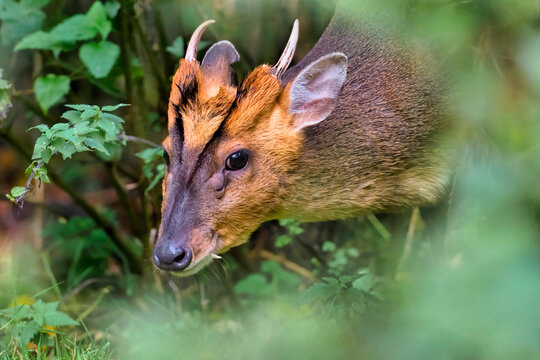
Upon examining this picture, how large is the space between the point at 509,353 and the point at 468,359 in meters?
0.08

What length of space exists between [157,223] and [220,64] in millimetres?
1609

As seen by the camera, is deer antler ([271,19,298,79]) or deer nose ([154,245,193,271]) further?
deer antler ([271,19,298,79])

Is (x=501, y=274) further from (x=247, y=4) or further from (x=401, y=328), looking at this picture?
(x=247, y=4)

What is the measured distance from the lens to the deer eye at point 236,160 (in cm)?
366

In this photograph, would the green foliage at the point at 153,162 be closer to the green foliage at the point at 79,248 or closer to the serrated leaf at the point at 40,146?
the serrated leaf at the point at 40,146

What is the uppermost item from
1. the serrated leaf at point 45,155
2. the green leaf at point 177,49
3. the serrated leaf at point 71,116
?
the serrated leaf at point 71,116

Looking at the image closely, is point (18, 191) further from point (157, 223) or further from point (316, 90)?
point (157, 223)

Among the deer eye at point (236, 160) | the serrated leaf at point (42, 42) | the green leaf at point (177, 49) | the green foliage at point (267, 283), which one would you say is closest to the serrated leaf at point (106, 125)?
the deer eye at point (236, 160)

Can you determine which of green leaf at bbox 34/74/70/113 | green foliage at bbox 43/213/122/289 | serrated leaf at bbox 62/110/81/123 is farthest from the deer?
green foliage at bbox 43/213/122/289

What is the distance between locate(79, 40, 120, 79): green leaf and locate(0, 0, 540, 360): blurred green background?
12 mm

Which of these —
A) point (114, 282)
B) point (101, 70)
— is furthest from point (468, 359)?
point (114, 282)

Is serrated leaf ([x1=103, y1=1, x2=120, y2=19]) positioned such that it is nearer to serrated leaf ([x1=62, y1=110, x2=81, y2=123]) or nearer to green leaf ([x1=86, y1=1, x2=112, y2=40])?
green leaf ([x1=86, y1=1, x2=112, y2=40])

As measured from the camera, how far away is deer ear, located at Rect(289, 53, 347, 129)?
146 inches

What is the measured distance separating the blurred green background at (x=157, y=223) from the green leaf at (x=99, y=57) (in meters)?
0.01
